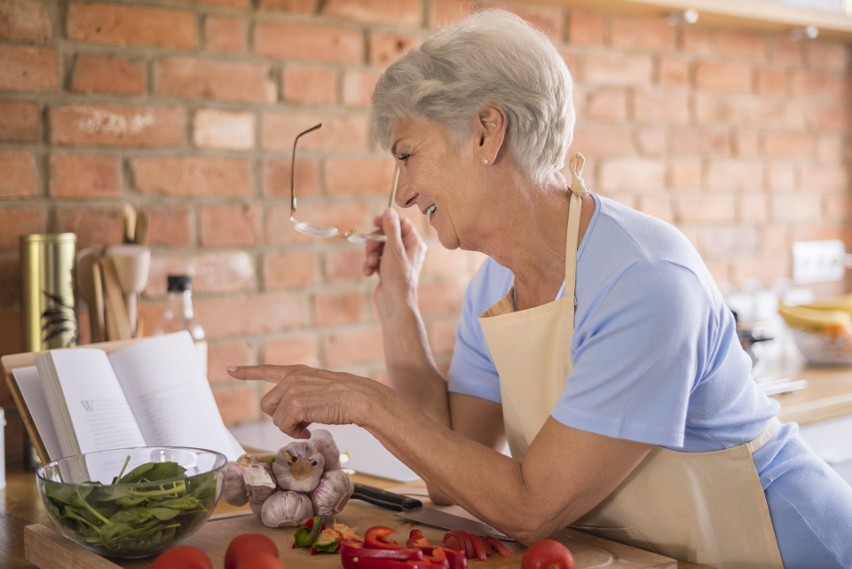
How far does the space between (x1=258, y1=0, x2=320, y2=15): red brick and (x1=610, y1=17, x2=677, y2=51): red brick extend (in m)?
0.82

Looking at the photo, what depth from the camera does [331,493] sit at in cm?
132

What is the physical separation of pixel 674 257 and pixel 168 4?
3.45 ft

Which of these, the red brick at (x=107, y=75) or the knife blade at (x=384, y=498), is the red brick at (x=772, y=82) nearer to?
the red brick at (x=107, y=75)

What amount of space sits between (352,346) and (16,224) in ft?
2.33

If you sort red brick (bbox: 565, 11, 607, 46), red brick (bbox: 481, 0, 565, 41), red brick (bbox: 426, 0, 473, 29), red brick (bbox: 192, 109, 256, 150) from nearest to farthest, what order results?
1. red brick (bbox: 192, 109, 256, 150)
2. red brick (bbox: 426, 0, 473, 29)
3. red brick (bbox: 481, 0, 565, 41)
4. red brick (bbox: 565, 11, 607, 46)

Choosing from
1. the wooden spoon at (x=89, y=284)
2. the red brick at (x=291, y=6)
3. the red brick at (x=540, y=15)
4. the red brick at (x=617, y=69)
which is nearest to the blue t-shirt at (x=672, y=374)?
the wooden spoon at (x=89, y=284)

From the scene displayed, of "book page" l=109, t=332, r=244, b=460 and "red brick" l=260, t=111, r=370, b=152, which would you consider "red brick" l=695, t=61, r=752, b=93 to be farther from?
"book page" l=109, t=332, r=244, b=460

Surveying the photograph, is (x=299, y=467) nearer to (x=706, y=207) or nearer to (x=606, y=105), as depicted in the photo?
(x=606, y=105)

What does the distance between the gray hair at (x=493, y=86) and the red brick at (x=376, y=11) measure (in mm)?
738

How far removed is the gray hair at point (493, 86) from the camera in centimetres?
130

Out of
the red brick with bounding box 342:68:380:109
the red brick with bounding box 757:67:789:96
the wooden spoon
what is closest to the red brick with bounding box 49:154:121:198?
the wooden spoon

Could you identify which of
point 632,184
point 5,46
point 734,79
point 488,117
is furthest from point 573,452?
point 734,79

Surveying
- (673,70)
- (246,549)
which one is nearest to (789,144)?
(673,70)

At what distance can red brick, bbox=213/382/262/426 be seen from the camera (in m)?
1.94
